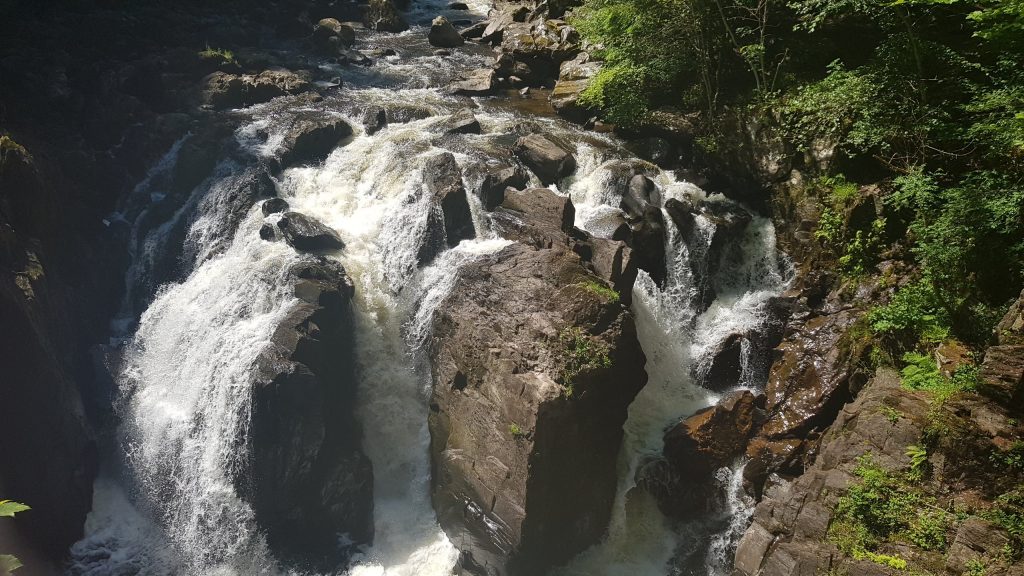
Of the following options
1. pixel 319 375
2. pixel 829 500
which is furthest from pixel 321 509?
pixel 829 500

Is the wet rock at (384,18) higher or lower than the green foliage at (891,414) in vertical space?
A: higher

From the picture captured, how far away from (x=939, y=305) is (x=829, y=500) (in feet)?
16.3

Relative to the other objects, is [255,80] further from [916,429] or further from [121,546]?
[916,429]

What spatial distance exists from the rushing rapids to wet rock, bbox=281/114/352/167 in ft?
1.58

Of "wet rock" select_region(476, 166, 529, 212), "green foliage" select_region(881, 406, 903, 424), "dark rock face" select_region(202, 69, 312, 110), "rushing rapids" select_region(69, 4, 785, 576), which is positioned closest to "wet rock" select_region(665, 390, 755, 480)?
"rushing rapids" select_region(69, 4, 785, 576)

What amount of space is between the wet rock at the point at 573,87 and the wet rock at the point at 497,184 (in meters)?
5.54

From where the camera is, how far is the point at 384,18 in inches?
1314

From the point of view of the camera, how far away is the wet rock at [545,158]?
60.8 ft

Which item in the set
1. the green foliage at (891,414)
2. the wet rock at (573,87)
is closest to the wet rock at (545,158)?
the wet rock at (573,87)

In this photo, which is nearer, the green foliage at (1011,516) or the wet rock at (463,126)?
the green foliage at (1011,516)

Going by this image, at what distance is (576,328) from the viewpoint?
1293 cm

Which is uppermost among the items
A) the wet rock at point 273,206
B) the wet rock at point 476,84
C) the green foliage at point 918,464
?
the wet rock at point 476,84

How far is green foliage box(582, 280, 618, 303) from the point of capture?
13.4m

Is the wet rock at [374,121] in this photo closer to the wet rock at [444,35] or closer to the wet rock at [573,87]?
the wet rock at [573,87]
